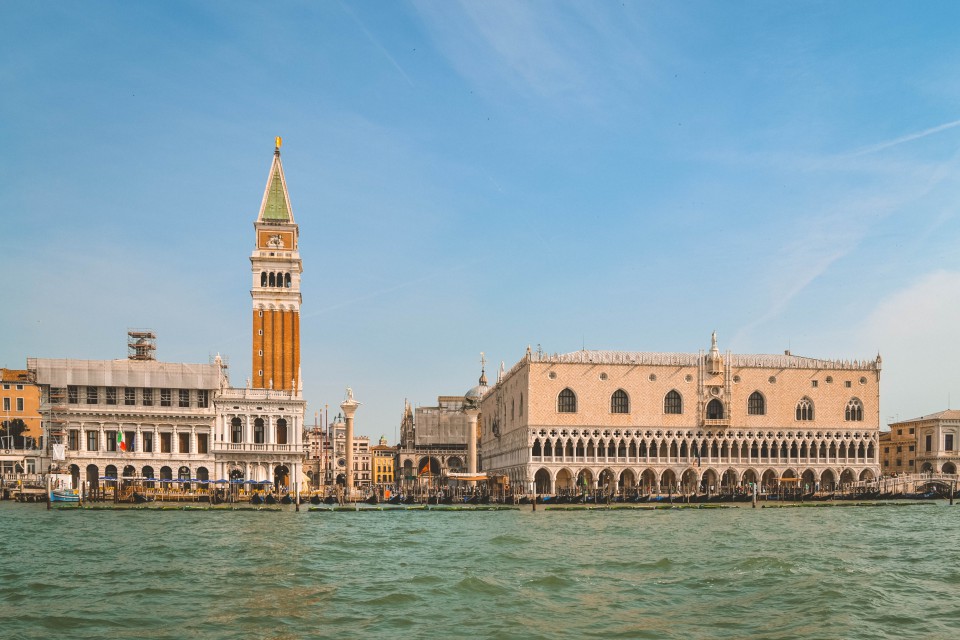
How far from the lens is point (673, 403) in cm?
6781

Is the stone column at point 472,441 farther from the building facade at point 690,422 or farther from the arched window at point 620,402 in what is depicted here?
the arched window at point 620,402

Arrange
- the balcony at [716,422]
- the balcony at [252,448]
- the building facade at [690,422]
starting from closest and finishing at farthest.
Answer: the balcony at [252,448] < the building facade at [690,422] < the balcony at [716,422]

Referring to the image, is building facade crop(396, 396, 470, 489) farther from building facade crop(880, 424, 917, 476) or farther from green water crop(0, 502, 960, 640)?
green water crop(0, 502, 960, 640)

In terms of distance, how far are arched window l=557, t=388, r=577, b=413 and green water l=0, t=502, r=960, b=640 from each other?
3006cm

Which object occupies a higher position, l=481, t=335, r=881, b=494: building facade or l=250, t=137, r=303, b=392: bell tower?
l=250, t=137, r=303, b=392: bell tower

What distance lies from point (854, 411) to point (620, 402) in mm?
17173

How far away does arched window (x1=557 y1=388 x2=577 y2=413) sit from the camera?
6675 cm

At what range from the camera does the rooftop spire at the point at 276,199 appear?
74625 mm

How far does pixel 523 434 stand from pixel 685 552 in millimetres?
41251

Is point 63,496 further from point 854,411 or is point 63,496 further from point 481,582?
A: point 854,411

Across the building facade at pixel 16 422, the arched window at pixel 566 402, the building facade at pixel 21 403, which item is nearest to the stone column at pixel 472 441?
the arched window at pixel 566 402

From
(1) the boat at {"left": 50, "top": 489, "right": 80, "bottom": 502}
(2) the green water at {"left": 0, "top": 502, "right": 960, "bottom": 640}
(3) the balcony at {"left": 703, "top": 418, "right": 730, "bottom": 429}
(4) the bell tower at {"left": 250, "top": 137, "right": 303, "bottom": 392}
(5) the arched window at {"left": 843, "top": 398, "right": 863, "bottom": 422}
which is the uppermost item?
(4) the bell tower at {"left": 250, "top": 137, "right": 303, "bottom": 392}

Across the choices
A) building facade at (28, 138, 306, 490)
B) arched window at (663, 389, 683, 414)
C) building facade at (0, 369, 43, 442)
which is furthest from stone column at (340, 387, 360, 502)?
building facade at (0, 369, 43, 442)

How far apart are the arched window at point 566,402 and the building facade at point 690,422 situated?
0.07m
